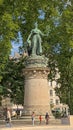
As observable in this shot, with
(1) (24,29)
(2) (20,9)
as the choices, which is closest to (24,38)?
(1) (24,29)

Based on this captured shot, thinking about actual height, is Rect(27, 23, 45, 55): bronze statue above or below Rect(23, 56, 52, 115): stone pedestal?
above

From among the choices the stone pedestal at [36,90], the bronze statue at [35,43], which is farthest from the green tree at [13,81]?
the stone pedestal at [36,90]

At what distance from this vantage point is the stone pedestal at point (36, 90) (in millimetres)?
31594

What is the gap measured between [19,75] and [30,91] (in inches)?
769

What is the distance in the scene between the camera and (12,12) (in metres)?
40.2

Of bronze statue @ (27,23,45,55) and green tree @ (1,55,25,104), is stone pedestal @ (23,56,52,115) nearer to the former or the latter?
bronze statue @ (27,23,45,55)

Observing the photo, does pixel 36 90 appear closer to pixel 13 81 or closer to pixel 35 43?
pixel 35 43

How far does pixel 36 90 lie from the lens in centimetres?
3161

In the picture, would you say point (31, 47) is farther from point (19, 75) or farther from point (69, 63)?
point (19, 75)

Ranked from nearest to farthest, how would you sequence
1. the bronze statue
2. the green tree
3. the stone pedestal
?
the stone pedestal < the bronze statue < the green tree

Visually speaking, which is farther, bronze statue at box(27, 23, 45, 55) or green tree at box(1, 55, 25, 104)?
green tree at box(1, 55, 25, 104)

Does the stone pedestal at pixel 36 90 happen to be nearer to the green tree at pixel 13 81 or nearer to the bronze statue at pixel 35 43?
the bronze statue at pixel 35 43

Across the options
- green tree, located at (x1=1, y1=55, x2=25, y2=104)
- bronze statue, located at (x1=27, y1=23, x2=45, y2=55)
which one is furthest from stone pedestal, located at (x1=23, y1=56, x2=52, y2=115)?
green tree, located at (x1=1, y1=55, x2=25, y2=104)

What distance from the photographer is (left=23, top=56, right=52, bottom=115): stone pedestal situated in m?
31.6
